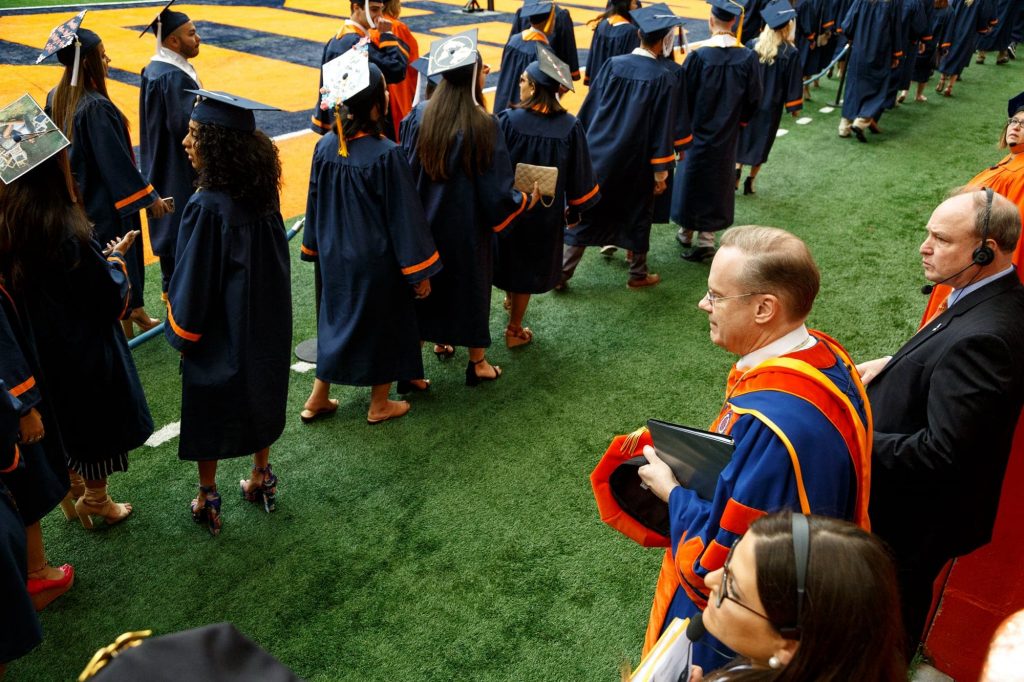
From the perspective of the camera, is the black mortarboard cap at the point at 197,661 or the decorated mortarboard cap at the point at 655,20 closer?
the black mortarboard cap at the point at 197,661

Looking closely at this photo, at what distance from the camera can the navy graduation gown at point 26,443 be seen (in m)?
2.66

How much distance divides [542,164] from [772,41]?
12.4 feet

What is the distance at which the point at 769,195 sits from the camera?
25.3 ft

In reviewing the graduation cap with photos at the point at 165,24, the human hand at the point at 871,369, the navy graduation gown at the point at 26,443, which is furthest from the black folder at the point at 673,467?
the graduation cap with photos at the point at 165,24

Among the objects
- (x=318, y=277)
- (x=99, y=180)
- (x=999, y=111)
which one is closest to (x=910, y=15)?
(x=999, y=111)

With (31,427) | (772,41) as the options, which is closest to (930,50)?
(772,41)

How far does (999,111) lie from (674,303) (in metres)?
7.77

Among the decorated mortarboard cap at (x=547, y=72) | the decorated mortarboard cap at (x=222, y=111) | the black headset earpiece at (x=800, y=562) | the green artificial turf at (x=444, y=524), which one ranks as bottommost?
the green artificial turf at (x=444, y=524)

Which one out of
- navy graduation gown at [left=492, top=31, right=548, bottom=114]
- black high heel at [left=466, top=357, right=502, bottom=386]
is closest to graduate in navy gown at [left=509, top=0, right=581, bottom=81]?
navy graduation gown at [left=492, top=31, right=548, bottom=114]

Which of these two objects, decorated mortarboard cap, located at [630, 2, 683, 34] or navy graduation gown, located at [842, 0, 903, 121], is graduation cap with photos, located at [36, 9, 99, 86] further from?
navy graduation gown, located at [842, 0, 903, 121]

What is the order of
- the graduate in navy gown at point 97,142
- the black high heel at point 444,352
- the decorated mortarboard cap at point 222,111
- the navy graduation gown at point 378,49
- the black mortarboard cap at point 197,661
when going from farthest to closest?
the navy graduation gown at point 378,49
the black high heel at point 444,352
the graduate in navy gown at point 97,142
the decorated mortarboard cap at point 222,111
the black mortarboard cap at point 197,661

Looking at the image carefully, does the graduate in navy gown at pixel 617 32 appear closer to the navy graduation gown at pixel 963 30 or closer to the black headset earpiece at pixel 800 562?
the black headset earpiece at pixel 800 562

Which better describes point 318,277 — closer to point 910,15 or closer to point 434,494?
point 434,494

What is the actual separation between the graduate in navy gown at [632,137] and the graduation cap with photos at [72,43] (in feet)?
10.3
